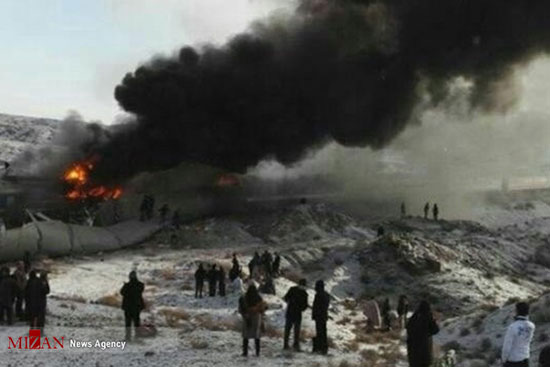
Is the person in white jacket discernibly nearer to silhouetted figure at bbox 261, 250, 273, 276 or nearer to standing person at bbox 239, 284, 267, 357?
standing person at bbox 239, 284, 267, 357

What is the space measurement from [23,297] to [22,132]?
9762 cm

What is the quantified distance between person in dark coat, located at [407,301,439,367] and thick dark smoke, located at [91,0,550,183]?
113 ft

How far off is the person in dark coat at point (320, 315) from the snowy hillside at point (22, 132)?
79.1 metres

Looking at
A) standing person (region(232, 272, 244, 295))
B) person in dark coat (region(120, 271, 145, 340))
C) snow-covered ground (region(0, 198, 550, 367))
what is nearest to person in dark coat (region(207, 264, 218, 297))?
snow-covered ground (region(0, 198, 550, 367))

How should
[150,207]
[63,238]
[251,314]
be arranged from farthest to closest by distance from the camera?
1. [150,207]
2. [63,238]
3. [251,314]

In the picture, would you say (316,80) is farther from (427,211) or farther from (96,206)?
(96,206)

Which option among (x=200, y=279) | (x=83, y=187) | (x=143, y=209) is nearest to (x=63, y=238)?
(x=143, y=209)

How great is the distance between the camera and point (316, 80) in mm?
47500

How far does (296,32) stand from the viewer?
4819cm

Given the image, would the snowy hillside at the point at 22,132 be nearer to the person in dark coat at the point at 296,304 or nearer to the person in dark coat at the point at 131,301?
the person in dark coat at the point at 131,301

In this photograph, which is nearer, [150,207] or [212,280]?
[212,280]

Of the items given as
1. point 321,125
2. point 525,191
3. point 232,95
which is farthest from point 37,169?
point 525,191

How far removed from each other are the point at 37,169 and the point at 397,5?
2570cm

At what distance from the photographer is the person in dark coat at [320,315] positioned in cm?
1448
